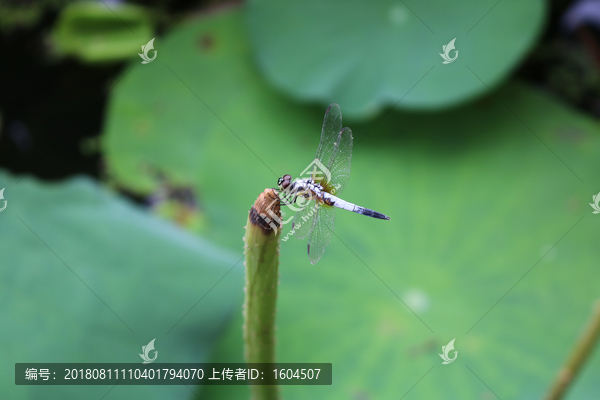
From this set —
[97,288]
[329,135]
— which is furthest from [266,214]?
[97,288]

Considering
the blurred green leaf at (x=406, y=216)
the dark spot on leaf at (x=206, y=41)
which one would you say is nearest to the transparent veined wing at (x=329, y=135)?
the blurred green leaf at (x=406, y=216)

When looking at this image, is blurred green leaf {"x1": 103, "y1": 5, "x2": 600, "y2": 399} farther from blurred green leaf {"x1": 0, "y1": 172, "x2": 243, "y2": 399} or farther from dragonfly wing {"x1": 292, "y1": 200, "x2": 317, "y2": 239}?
dragonfly wing {"x1": 292, "y1": 200, "x2": 317, "y2": 239}

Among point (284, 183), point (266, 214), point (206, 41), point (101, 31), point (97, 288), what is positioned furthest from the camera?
point (101, 31)

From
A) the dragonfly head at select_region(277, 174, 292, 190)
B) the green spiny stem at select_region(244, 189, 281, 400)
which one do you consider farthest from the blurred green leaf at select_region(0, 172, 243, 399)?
the dragonfly head at select_region(277, 174, 292, 190)

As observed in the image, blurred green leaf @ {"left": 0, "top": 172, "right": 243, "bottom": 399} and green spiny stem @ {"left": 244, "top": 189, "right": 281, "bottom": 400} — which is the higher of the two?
blurred green leaf @ {"left": 0, "top": 172, "right": 243, "bottom": 399}

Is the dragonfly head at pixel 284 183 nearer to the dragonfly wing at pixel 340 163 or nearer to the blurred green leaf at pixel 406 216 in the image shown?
the dragonfly wing at pixel 340 163

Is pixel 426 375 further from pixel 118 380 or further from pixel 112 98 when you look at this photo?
pixel 112 98

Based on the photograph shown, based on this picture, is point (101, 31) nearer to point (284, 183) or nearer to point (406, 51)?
point (406, 51)
